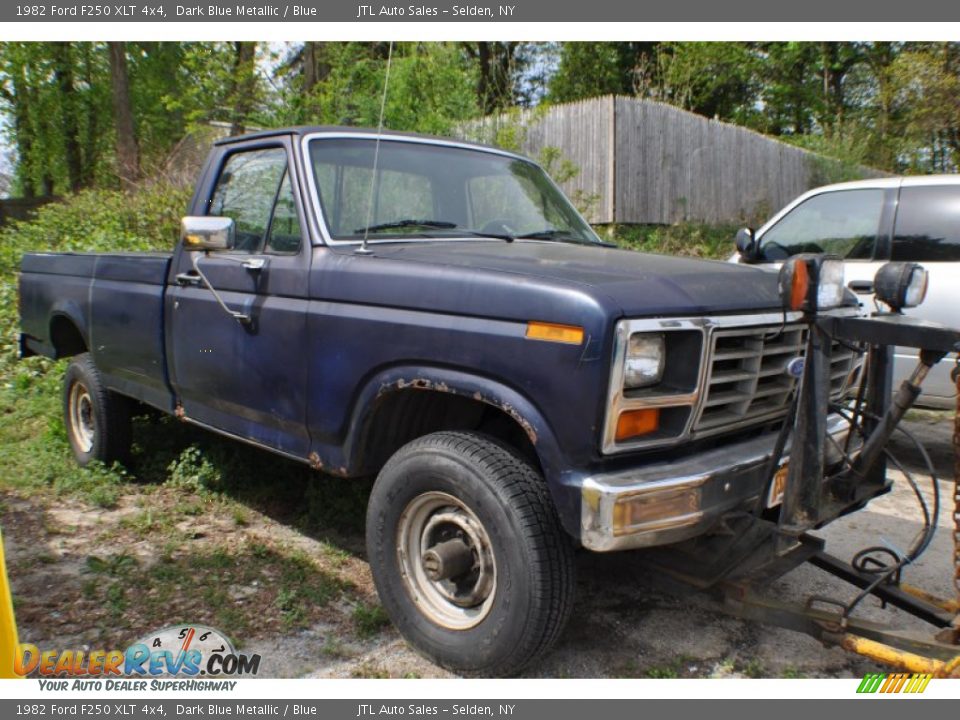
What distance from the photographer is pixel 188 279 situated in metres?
4.09

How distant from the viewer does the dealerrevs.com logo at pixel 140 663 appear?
2.92 metres

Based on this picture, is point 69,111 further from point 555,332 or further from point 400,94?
point 555,332

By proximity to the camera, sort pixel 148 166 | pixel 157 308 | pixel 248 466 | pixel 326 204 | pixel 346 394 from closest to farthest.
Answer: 1. pixel 346 394
2. pixel 326 204
3. pixel 157 308
4. pixel 248 466
5. pixel 148 166

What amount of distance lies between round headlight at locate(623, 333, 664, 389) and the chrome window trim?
4 cm

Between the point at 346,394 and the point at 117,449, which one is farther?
the point at 117,449

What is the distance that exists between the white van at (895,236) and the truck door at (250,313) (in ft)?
11.5

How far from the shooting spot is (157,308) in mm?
4316

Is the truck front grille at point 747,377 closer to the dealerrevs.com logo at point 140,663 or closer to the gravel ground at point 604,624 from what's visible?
the gravel ground at point 604,624

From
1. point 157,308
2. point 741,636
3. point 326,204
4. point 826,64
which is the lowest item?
point 741,636

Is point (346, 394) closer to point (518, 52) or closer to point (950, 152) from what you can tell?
point (950, 152)

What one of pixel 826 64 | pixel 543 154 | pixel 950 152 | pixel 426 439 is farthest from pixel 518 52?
pixel 426 439

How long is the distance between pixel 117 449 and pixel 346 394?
2785 millimetres

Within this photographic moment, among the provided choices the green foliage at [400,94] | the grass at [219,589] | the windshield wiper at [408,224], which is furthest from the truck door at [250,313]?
the green foliage at [400,94]

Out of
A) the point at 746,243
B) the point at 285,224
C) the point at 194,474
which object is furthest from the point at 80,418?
the point at 746,243
